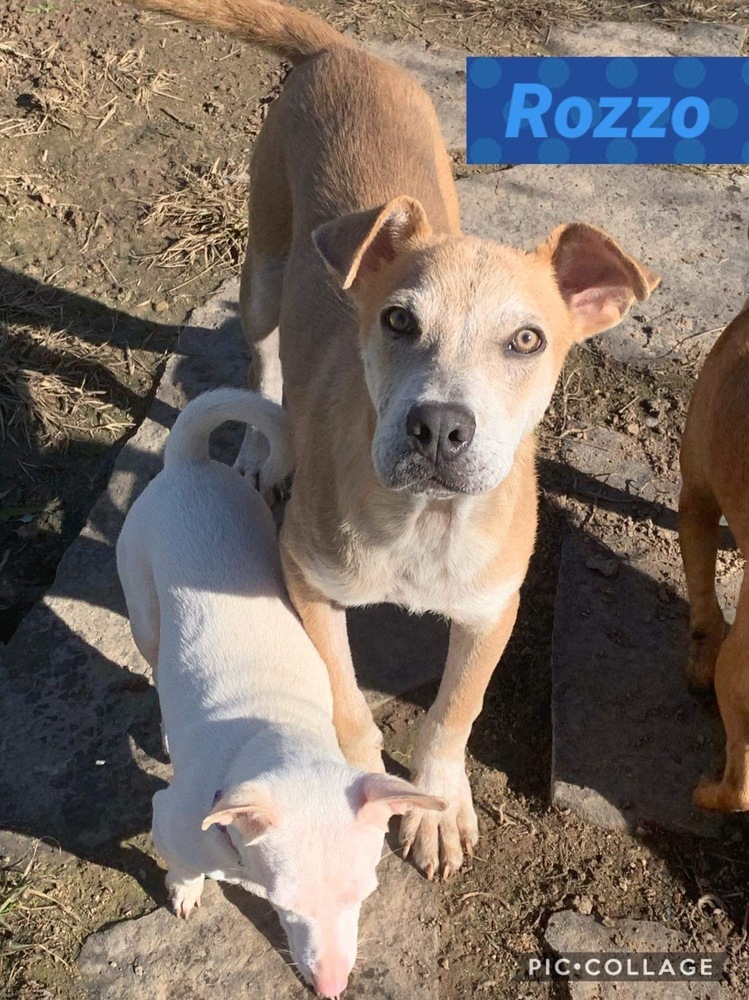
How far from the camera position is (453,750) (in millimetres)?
3447

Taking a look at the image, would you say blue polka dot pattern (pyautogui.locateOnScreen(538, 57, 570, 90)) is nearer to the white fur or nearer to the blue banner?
the blue banner

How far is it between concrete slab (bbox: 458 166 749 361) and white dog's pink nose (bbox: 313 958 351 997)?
133 inches

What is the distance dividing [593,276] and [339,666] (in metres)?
1.58

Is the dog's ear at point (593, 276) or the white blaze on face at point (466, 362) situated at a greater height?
the dog's ear at point (593, 276)

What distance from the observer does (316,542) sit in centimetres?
312

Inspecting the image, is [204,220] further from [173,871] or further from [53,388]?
[173,871]

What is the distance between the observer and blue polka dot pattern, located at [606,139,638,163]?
4.86m

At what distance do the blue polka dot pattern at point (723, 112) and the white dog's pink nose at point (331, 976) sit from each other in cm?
409

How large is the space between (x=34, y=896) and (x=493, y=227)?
404 centimetres

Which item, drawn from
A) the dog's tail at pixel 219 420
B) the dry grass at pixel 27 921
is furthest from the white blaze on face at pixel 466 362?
the dry grass at pixel 27 921

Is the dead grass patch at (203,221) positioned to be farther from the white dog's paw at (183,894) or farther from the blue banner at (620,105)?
the white dog's paw at (183,894)

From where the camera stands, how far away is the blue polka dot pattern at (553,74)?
14.9 feet

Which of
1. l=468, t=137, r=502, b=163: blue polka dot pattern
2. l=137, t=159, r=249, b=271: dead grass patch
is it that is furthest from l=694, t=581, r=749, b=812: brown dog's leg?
l=137, t=159, r=249, b=271: dead grass patch

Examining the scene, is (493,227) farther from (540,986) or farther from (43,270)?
(540,986)
